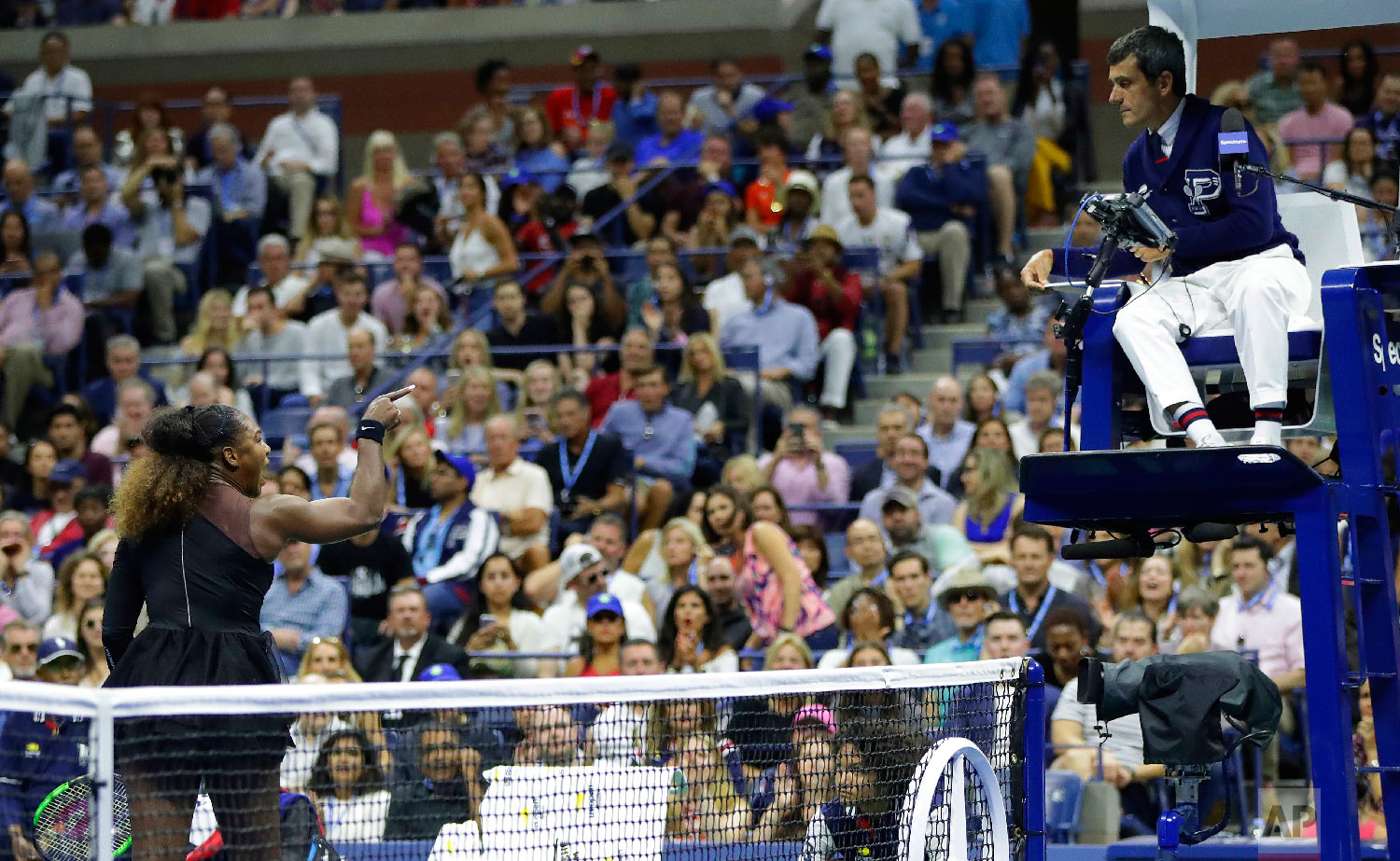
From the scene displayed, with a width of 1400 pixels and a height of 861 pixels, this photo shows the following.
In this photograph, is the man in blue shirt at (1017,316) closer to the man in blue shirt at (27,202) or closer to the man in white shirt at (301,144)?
the man in white shirt at (301,144)

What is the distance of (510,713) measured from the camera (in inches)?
322

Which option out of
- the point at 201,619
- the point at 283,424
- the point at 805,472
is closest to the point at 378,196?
the point at 283,424

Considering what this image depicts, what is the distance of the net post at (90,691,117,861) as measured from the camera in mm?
4574

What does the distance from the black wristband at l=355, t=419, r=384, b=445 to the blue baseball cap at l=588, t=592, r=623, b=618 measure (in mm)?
4125

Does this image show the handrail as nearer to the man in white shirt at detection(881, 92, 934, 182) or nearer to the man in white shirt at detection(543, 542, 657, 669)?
the man in white shirt at detection(881, 92, 934, 182)

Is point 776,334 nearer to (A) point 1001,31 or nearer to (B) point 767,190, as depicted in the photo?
(B) point 767,190

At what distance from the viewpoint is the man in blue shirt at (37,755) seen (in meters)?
6.12

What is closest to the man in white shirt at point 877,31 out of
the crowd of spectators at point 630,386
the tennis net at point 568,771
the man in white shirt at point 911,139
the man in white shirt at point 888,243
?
the crowd of spectators at point 630,386

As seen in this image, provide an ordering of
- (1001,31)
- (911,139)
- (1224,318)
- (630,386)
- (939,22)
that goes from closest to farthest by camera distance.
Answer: (1224,318) → (630,386) → (911,139) → (1001,31) → (939,22)

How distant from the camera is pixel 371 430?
554 centimetres

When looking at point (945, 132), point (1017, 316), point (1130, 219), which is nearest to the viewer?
point (1130, 219)

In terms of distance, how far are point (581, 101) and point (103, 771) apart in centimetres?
1333

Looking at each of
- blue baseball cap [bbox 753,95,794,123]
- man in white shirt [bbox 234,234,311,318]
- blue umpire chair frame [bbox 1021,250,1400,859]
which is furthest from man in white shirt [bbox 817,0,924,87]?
blue umpire chair frame [bbox 1021,250,1400,859]

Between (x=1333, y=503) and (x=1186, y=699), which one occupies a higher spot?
(x=1333, y=503)
